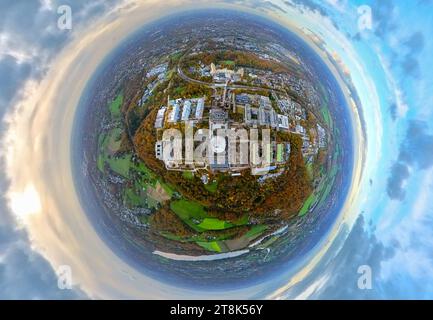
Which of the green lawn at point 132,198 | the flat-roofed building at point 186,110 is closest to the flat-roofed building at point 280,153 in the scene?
the flat-roofed building at point 186,110

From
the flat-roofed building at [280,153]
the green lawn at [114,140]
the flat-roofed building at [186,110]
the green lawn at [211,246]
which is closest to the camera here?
the flat-roofed building at [186,110]

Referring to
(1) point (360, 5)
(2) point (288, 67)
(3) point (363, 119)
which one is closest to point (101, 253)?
(2) point (288, 67)

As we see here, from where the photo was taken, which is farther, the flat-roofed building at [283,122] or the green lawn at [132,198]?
the green lawn at [132,198]

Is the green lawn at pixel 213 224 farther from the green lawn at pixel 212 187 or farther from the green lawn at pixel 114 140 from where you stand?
the green lawn at pixel 114 140

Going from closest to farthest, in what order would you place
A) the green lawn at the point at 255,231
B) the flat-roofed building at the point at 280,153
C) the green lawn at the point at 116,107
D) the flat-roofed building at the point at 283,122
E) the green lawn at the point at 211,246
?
the flat-roofed building at the point at 280,153 < the flat-roofed building at the point at 283,122 < the green lawn at the point at 255,231 < the green lawn at the point at 211,246 < the green lawn at the point at 116,107

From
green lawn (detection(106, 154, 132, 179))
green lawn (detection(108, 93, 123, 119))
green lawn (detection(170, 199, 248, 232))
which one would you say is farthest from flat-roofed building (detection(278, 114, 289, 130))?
green lawn (detection(108, 93, 123, 119))

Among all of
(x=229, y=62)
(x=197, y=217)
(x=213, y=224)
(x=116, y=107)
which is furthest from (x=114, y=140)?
(x=229, y=62)

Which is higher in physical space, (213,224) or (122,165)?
(122,165)

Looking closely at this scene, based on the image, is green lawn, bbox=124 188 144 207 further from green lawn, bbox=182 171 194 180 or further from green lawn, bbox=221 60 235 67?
Result: green lawn, bbox=221 60 235 67

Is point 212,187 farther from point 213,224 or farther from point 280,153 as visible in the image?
point 280,153

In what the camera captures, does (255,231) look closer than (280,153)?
No
